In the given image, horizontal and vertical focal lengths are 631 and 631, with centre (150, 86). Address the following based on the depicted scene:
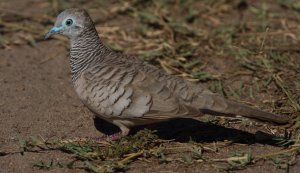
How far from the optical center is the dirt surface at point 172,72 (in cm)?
523

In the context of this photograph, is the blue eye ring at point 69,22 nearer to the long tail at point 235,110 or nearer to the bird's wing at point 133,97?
the bird's wing at point 133,97

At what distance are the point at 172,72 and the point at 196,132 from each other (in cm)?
129

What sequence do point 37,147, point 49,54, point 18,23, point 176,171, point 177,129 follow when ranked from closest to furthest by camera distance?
point 176,171 < point 37,147 < point 177,129 < point 49,54 < point 18,23

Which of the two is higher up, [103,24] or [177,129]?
[103,24]

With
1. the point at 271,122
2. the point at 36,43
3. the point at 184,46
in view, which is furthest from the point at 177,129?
the point at 36,43

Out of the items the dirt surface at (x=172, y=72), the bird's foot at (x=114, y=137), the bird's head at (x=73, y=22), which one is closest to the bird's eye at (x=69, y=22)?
the bird's head at (x=73, y=22)

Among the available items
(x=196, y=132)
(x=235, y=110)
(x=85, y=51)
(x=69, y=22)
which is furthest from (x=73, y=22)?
(x=235, y=110)

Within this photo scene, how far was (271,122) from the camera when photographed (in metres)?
5.10

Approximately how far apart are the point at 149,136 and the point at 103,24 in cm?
326

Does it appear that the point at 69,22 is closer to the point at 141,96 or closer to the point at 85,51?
the point at 85,51

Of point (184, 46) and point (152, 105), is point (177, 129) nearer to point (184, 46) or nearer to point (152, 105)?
point (152, 105)

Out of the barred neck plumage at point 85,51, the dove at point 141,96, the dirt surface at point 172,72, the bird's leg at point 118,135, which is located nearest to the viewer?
the dove at point 141,96

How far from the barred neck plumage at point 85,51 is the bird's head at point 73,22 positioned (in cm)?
5

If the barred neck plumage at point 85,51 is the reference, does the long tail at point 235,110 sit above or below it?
below
